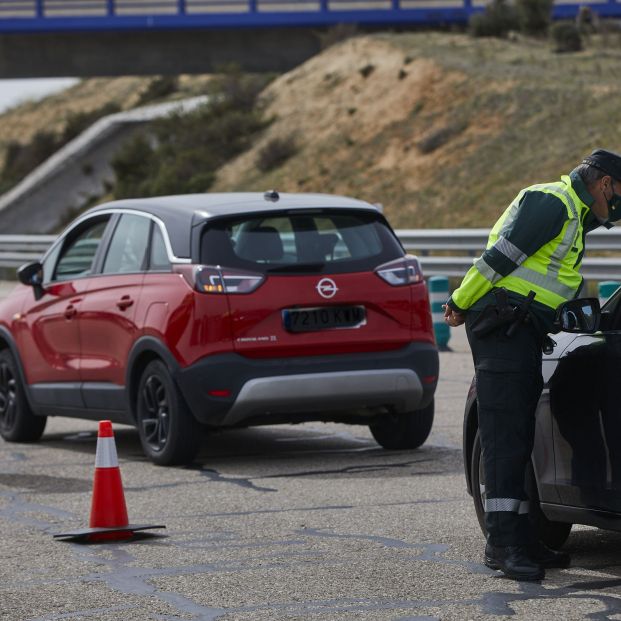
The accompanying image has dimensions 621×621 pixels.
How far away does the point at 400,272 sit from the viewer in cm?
1047

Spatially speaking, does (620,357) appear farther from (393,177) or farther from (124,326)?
(393,177)

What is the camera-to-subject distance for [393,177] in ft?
140

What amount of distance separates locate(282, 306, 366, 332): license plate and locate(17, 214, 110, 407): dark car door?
6.09ft

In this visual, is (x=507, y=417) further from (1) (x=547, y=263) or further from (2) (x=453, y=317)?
(1) (x=547, y=263)

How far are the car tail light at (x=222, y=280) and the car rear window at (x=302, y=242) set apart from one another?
6 centimetres

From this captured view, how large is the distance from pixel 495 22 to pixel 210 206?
4292cm

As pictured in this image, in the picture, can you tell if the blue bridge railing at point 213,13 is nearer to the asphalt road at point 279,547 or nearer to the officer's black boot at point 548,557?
the asphalt road at point 279,547

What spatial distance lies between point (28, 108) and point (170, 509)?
338ft

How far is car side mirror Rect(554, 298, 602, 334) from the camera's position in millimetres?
6301

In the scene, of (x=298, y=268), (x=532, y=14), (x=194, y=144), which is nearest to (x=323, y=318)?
(x=298, y=268)

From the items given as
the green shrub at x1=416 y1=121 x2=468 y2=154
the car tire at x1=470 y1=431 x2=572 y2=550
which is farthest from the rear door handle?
the green shrub at x1=416 y1=121 x2=468 y2=154

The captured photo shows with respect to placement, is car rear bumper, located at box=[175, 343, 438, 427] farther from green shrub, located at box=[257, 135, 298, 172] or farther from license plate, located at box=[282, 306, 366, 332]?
green shrub, located at box=[257, 135, 298, 172]

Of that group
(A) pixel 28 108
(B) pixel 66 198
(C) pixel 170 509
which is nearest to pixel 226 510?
(C) pixel 170 509

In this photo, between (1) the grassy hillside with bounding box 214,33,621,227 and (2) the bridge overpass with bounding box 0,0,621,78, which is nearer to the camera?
(1) the grassy hillside with bounding box 214,33,621,227
